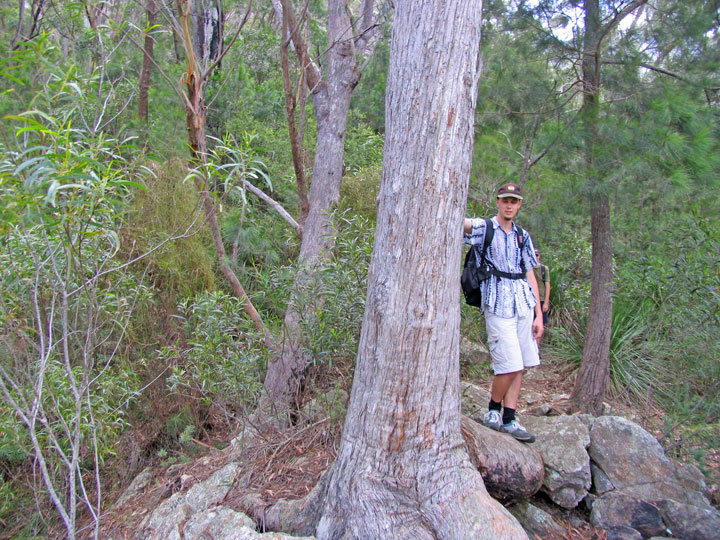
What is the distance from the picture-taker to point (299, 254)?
260 inches

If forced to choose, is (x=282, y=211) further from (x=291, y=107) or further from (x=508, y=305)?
(x=508, y=305)

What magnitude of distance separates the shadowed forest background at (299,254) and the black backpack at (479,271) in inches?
30.5

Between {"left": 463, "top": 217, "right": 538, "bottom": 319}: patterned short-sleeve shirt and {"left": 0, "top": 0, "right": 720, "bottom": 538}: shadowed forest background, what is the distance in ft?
2.91

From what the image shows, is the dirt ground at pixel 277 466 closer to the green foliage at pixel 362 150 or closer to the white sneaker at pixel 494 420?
the white sneaker at pixel 494 420

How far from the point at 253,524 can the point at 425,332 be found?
183cm

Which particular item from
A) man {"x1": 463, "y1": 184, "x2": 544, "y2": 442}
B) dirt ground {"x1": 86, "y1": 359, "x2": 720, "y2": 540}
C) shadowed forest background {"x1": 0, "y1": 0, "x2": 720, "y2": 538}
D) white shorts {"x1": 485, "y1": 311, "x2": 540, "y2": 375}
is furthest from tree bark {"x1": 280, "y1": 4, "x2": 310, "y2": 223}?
white shorts {"x1": 485, "y1": 311, "x2": 540, "y2": 375}

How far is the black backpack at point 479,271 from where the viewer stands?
4.20 metres

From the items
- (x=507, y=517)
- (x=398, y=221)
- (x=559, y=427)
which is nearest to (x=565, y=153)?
(x=559, y=427)

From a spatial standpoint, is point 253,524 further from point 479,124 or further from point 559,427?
point 479,124

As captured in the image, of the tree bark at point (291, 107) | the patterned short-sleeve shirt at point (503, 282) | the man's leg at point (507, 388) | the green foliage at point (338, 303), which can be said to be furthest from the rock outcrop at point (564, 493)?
the tree bark at point (291, 107)

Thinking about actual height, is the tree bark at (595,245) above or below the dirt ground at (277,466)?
above

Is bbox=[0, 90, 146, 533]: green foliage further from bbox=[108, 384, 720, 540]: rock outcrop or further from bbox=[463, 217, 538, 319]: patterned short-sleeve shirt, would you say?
bbox=[463, 217, 538, 319]: patterned short-sleeve shirt

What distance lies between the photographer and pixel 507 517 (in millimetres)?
3273

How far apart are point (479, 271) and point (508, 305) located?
12.7 inches
